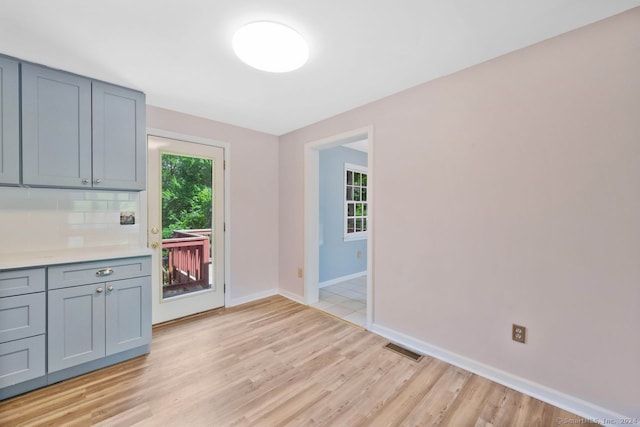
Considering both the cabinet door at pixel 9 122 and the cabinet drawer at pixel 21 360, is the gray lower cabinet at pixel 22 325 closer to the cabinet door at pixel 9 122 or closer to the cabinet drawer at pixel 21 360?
the cabinet drawer at pixel 21 360

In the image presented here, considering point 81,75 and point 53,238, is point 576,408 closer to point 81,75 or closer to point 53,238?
point 53,238

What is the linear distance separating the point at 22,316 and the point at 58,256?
16.8 inches

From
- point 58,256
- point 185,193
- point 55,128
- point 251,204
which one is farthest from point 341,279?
point 55,128

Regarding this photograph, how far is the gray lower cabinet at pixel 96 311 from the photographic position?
1827 mm

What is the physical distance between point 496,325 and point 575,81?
1665 mm

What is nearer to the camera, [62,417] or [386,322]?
[62,417]

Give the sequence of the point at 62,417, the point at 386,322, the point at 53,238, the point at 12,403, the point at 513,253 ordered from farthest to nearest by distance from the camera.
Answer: the point at 386,322
the point at 53,238
the point at 513,253
the point at 12,403
the point at 62,417

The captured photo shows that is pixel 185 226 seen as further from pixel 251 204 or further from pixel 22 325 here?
pixel 22 325

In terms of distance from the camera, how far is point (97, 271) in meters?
1.97

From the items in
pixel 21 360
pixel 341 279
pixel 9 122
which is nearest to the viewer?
pixel 21 360

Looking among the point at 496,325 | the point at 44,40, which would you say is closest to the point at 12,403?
the point at 44,40

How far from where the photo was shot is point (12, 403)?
1658mm

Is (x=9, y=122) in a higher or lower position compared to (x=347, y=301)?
higher

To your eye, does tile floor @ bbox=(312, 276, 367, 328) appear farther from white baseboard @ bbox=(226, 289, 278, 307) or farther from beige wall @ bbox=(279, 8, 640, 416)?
white baseboard @ bbox=(226, 289, 278, 307)
